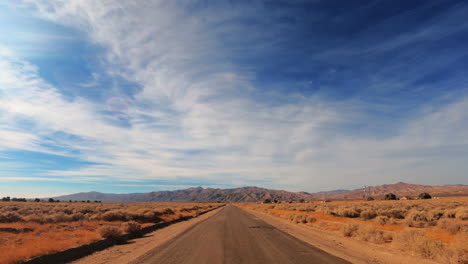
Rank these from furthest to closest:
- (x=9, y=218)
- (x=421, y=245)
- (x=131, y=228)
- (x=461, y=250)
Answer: (x=9, y=218)
(x=131, y=228)
(x=421, y=245)
(x=461, y=250)

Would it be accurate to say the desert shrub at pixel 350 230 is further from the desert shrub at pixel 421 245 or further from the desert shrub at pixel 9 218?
the desert shrub at pixel 9 218

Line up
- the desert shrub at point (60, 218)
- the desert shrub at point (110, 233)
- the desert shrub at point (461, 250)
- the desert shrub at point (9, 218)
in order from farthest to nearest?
the desert shrub at point (60, 218)
the desert shrub at point (9, 218)
the desert shrub at point (110, 233)
the desert shrub at point (461, 250)

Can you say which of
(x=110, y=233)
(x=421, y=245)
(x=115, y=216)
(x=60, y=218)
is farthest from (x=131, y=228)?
(x=421, y=245)

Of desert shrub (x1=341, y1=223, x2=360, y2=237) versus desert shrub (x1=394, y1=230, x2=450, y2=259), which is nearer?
desert shrub (x1=394, y1=230, x2=450, y2=259)

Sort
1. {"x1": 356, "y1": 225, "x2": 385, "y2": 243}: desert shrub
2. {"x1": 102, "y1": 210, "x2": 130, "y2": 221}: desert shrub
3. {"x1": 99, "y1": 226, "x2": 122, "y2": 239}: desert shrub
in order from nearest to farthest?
{"x1": 356, "y1": 225, "x2": 385, "y2": 243}: desert shrub, {"x1": 99, "y1": 226, "x2": 122, "y2": 239}: desert shrub, {"x1": 102, "y1": 210, "x2": 130, "y2": 221}: desert shrub

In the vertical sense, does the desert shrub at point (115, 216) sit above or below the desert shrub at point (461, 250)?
below

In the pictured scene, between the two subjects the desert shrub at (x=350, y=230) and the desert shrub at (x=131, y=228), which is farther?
the desert shrub at (x=131, y=228)

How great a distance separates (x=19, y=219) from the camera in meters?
26.5

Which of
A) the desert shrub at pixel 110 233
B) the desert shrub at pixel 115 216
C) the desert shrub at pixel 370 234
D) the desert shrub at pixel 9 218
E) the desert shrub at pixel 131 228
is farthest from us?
the desert shrub at pixel 115 216

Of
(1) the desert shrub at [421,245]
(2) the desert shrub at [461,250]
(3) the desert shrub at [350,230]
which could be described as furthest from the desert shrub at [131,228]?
(2) the desert shrub at [461,250]

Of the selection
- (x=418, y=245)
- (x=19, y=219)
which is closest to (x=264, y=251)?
(x=418, y=245)

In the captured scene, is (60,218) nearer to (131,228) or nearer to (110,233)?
(131,228)

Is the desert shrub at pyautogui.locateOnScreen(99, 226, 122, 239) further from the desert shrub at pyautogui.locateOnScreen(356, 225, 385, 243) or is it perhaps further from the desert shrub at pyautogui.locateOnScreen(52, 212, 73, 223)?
the desert shrub at pyautogui.locateOnScreen(356, 225, 385, 243)

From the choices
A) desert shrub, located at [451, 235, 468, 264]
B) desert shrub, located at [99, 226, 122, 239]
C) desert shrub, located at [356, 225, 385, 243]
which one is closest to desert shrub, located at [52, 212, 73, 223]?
desert shrub, located at [99, 226, 122, 239]
